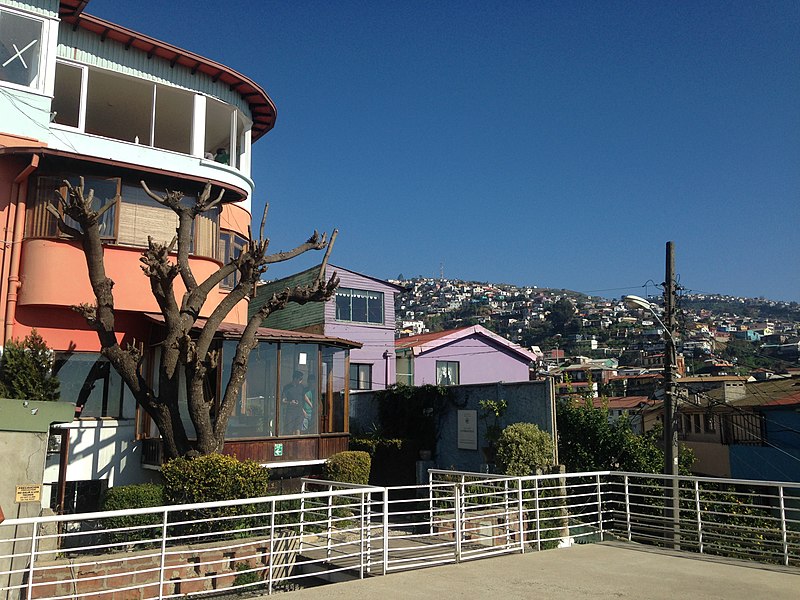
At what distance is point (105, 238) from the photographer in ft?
54.2

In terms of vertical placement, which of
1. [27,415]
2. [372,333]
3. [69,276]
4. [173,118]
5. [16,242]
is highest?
[173,118]

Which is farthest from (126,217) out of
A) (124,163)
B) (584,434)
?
(584,434)

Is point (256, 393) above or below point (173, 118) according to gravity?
below

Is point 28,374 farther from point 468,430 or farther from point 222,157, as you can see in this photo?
point 468,430

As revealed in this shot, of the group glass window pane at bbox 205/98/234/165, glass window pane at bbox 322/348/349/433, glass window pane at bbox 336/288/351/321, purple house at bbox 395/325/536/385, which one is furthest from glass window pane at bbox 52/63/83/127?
purple house at bbox 395/325/536/385

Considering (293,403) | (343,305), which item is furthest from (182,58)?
(343,305)

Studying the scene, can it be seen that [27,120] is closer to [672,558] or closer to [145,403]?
[145,403]

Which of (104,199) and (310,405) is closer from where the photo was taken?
(104,199)

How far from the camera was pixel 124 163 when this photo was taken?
54.6ft

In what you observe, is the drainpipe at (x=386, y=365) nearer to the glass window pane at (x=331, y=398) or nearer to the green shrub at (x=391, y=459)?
the green shrub at (x=391, y=459)

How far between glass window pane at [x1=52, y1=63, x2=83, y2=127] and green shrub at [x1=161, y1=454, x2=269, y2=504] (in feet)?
31.7

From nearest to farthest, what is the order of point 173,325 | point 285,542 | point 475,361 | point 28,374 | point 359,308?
point 285,542 → point 173,325 → point 28,374 → point 359,308 → point 475,361

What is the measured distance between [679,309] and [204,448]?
1197cm

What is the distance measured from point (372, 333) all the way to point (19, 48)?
61.9 feet
